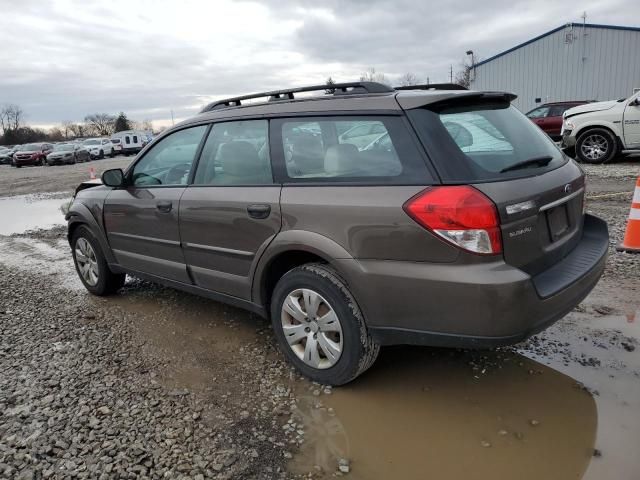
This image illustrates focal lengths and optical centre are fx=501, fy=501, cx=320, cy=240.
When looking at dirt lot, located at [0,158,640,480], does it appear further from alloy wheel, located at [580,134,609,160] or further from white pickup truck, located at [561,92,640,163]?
alloy wheel, located at [580,134,609,160]

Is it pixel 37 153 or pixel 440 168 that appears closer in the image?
pixel 440 168

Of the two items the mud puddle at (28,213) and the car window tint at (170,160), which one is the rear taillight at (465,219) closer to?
the car window tint at (170,160)

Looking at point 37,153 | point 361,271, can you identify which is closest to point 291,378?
point 361,271

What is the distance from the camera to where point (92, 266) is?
5.00 metres

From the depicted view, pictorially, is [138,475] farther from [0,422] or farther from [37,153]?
[37,153]

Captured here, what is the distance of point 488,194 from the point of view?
7.90ft

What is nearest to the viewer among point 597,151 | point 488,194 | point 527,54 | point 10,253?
point 488,194

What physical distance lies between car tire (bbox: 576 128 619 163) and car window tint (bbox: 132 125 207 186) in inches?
429

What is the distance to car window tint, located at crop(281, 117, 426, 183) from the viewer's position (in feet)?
8.66

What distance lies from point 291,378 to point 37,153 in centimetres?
3692

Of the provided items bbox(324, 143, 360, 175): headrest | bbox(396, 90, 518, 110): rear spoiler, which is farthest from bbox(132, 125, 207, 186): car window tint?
bbox(396, 90, 518, 110): rear spoiler

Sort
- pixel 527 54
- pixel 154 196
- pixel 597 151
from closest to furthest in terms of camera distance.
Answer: pixel 154 196 < pixel 597 151 < pixel 527 54

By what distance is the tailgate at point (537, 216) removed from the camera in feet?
7.99

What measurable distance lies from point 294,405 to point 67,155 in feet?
114
